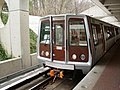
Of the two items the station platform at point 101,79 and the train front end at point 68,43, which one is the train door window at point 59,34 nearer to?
the train front end at point 68,43

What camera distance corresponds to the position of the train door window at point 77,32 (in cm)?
591

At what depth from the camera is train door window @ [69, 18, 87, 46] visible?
5.91m

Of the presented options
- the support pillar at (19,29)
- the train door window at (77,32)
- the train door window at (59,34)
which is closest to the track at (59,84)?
the train door window at (77,32)

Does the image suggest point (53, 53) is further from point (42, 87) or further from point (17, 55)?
point (17, 55)

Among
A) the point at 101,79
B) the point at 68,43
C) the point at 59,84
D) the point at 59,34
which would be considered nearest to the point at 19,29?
the point at 59,34

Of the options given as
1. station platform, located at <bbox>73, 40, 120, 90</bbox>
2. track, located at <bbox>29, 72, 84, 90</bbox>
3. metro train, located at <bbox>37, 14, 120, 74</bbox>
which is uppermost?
metro train, located at <bbox>37, 14, 120, 74</bbox>

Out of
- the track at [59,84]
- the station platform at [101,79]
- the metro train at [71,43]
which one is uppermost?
the metro train at [71,43]

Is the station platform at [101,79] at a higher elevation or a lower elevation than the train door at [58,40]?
lower

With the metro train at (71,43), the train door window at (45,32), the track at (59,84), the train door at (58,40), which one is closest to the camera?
the metro train at (71,43)

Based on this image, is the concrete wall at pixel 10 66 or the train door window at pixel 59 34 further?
the concrete wall at pixel 10 66

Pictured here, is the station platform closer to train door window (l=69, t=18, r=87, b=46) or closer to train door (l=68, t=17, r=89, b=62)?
train door (l=68, t=17, r=89, b=62)

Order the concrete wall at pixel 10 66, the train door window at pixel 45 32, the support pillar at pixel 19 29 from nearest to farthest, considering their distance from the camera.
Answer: the train door window at pixel 45 32 → the concrete wall at pixel 10 66 → the support pillar at pixel 19 29

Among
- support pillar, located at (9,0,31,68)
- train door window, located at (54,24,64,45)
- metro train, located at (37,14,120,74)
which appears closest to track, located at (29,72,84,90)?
metro train, located at (37,14,120,74)

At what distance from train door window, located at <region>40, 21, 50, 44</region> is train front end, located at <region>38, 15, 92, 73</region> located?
0.29 ft
